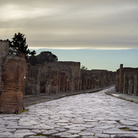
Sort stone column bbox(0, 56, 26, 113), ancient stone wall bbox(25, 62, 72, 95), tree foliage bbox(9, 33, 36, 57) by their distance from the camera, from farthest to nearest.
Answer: tree foliage bbox(9, 33, 36, 57)
ancient stone wall bbox(25, 62, 72, 95)
stone column bbox(0, 56, 26, 113)

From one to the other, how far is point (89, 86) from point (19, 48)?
14.6 meters

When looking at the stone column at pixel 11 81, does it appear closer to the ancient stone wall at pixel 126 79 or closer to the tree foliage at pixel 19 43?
the ancient stone wall at pixel 126 79

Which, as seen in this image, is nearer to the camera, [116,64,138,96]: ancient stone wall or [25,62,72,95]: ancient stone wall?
[25,62,72,95]: ancient stone wall

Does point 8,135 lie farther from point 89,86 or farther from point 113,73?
point 113,73

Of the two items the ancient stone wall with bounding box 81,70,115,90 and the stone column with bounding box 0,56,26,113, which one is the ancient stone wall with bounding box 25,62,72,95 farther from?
the stone column with bounding box 0,56,26,113

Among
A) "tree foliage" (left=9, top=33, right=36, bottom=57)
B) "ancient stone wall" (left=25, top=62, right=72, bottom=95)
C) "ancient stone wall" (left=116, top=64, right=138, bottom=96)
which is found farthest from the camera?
"tree foliage" (left=9, top=33, right=36, bottom=57)

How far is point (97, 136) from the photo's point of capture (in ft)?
20.1

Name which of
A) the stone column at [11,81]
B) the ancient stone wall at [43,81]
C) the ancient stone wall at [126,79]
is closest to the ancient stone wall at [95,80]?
the ancient stone wall at [43,81]

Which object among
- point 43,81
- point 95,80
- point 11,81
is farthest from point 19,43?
point 11,81

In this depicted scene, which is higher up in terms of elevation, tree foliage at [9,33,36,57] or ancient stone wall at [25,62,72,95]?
tree foliage at [9,33,36,57]

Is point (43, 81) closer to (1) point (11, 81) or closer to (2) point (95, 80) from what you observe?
(1) point (11, 81)

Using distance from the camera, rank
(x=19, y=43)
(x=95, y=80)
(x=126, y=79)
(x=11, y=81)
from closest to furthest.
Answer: (x=11, y=81)
(x=126, y=79)
(x=19, y=43)
(x=95, y=80)

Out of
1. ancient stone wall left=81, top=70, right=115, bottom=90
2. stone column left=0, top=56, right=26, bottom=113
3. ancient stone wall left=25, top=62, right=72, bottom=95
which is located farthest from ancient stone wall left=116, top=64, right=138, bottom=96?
stone column left=0, top=56, right=26, bottom=113

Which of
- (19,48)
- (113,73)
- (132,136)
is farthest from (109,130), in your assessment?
(113,73)
